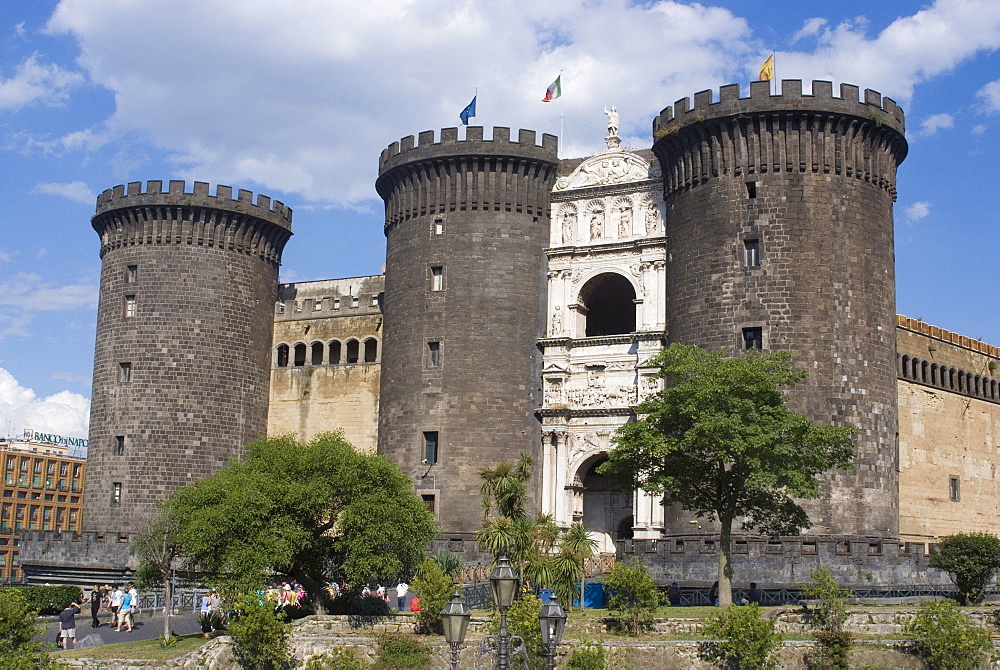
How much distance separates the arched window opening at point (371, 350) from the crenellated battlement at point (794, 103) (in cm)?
1672

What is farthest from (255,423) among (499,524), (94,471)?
Result: (499,524)

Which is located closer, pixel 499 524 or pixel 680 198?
pixel 499 524

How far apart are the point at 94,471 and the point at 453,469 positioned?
52.1ft

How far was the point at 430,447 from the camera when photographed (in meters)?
45.7

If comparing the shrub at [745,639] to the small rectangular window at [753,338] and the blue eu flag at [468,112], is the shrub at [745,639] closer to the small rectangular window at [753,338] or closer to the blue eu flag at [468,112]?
the small rectangular window at [753,338]

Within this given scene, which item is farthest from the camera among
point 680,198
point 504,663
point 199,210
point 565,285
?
point 199,210

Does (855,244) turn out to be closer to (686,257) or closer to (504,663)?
(686,257)

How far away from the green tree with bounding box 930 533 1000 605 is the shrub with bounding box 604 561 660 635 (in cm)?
907

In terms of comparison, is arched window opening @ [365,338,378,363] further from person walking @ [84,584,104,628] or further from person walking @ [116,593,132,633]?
person walking @ [116,593,132,633]

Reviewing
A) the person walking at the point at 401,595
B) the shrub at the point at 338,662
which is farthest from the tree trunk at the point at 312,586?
the shrub at the point at 338,662

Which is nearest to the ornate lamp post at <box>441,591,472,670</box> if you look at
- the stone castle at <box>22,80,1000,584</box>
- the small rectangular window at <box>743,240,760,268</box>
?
the stone castle at <box>22,80,1000,584</box>

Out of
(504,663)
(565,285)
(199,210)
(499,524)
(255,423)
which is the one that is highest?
(199,210)

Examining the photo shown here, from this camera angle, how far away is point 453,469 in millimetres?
44812

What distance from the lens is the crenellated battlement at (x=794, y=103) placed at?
41844 millimetres
